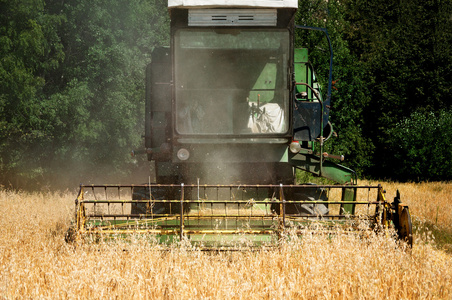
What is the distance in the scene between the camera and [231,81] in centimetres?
670

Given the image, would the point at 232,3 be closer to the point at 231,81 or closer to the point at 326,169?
the point at 231,81

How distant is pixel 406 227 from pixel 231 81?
2.78 m

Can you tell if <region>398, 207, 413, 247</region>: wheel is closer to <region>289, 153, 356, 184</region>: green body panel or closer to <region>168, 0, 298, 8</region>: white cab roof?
<region>289, 153, 356, 184</region>: green body panel

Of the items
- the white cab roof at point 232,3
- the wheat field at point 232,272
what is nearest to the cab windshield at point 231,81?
the white cab roof at point 232,3

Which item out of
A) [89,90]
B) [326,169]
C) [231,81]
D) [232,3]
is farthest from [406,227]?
[89,90]

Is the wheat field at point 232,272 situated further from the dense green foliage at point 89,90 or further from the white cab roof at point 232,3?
the dense green foliage at point 89,90

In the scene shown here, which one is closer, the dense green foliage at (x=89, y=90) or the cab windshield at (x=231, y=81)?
the cab windshield at (x=231, y=81)

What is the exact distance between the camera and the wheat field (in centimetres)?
408

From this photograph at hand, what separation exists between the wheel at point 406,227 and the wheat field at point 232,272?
0.38ft

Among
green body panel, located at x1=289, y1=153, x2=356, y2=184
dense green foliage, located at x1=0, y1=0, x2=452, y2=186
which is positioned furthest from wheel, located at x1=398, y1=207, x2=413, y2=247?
dense green foliage, located at x1=0, y1=0, x2=452, y2=186

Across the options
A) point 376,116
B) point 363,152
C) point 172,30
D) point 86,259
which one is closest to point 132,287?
point 86,259

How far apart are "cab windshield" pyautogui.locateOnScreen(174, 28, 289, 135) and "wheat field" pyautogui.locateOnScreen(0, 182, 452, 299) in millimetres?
1828

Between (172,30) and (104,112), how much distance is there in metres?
8.32

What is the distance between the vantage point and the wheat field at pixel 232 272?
4.08m
